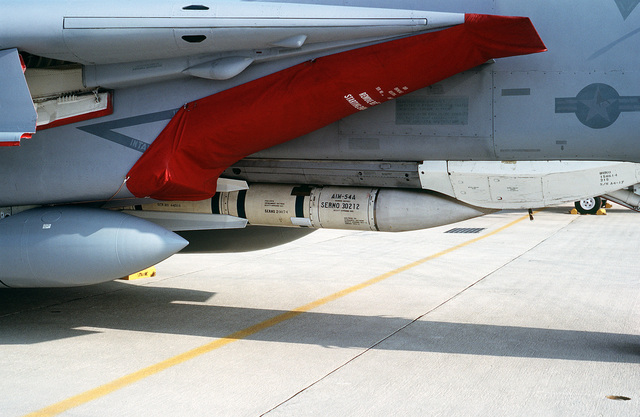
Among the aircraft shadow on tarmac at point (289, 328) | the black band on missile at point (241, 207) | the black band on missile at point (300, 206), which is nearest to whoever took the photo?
the aircraft shadow on tarmac at point (289, 328)

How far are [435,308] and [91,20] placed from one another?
16.6 ft

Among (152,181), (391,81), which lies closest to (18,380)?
(152,181)

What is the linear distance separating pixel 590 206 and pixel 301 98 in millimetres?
16132

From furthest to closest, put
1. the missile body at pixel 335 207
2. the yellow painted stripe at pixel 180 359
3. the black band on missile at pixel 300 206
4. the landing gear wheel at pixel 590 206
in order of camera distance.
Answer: the landing gear wheel at pixel 590 206 < the black band on missile at pixel 300 206 < the missile body at pixel 335 207 < the yellow painted stripe at pixel 180 359

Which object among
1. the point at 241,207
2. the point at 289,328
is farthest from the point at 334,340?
the point at 241,207

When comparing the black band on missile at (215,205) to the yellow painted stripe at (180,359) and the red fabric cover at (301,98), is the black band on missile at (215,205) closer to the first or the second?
the red fabric cover at (301,98)

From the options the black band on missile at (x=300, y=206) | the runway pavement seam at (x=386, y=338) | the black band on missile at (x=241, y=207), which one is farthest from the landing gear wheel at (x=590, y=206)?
the black band on missile at (x=241, y=207)

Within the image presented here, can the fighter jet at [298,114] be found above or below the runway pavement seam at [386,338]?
above

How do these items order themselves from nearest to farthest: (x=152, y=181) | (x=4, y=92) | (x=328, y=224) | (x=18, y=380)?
(x=18, y=380)
(x=4, y=92)
(x=152, y=181)
(x=328, y=224)

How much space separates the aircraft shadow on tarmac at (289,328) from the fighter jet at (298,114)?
787 millimetres

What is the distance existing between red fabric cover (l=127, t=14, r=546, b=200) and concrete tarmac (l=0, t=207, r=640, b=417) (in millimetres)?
1726

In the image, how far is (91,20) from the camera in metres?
6.60

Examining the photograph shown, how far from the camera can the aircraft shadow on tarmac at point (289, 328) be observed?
6.80 meters

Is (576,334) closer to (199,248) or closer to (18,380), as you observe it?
(199,248)
